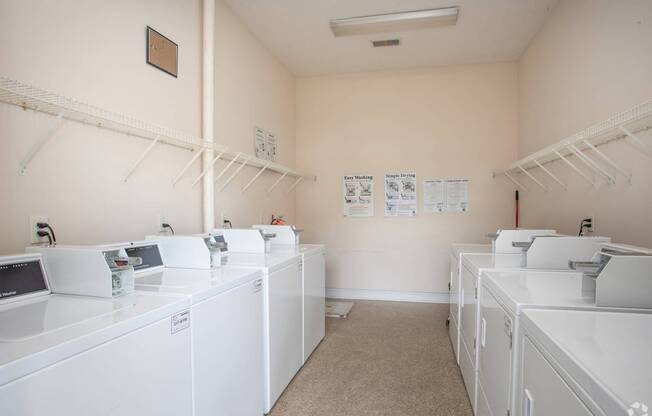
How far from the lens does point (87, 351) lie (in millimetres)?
866

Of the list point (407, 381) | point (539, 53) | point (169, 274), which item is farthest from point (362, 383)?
point (539, 53)

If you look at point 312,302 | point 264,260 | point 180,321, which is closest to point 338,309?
point 312,302

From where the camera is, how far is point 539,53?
330 centimetres

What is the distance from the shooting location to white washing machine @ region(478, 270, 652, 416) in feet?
3.85

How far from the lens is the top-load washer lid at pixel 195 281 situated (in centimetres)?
133

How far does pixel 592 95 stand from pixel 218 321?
8.96ft

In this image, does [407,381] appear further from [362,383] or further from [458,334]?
[458,334]

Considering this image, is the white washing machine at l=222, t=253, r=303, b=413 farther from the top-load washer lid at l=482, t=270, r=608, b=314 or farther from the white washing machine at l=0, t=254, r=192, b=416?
the top-load washer lid at l=482, t=270, r=608, b=314

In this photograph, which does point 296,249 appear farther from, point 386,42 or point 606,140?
point 386,42

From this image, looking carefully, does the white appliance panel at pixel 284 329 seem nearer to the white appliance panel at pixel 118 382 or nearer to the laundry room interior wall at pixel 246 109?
the white appliance panel at pixel 118 382

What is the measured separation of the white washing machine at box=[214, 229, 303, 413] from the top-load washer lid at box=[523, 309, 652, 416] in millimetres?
1294

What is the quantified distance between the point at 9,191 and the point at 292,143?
330 cm

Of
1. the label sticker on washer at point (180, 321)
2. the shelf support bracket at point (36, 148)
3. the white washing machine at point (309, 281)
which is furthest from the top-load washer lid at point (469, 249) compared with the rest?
the shelf support bracket at point (36, 148)

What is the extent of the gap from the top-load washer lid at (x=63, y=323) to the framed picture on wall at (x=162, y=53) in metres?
1.53
